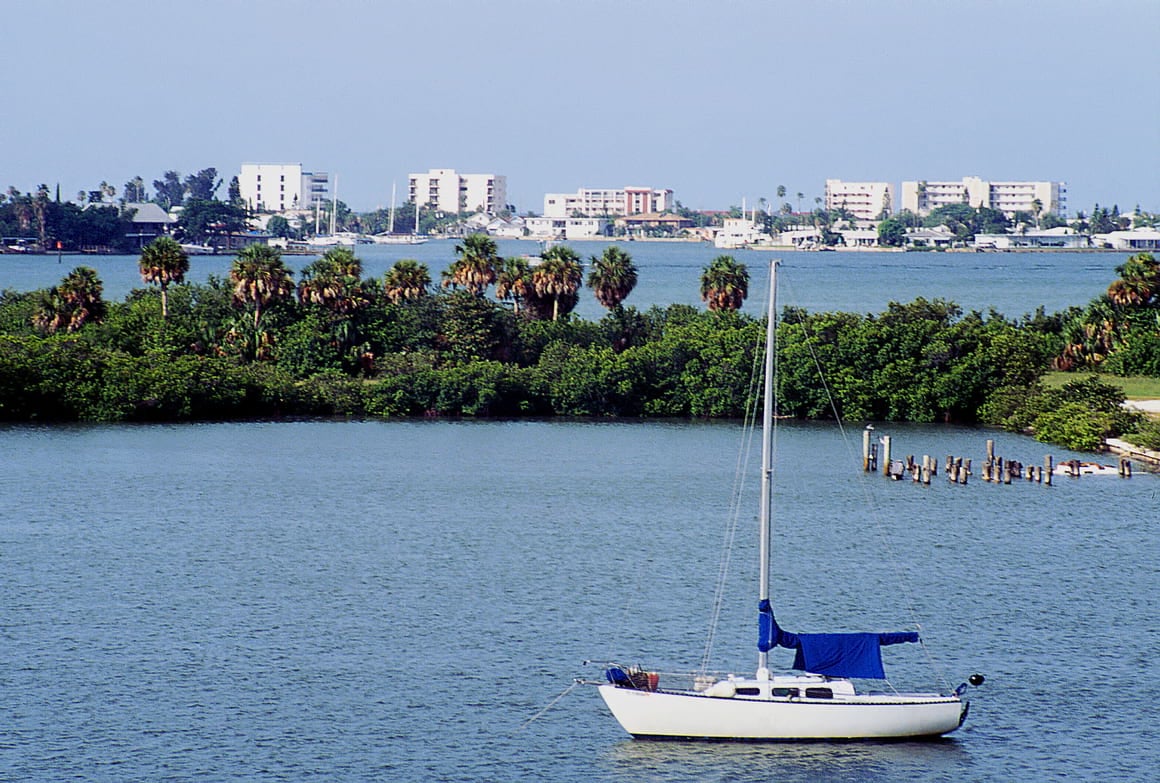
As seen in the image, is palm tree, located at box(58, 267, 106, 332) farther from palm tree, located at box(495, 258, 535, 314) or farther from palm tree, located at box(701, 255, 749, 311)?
palm tree, located at box(701, 255, 749, 311)

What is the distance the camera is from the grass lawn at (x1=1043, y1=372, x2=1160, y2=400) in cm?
9250

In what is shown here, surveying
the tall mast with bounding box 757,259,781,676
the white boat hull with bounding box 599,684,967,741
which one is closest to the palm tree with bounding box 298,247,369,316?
the tall mast with bounding box 757,259,781,676

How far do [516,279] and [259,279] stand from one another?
640 inches

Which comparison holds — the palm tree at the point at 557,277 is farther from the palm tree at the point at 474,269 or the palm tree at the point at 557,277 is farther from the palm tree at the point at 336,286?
the palm tree at the point at 336,286

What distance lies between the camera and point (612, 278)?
105438mm

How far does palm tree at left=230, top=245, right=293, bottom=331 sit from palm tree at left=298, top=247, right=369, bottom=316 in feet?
4.42

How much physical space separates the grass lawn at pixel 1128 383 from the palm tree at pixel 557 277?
28.8 m

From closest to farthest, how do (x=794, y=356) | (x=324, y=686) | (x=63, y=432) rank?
(x=324, y=686)
(x=63, y=432)
(x=794, y=356)

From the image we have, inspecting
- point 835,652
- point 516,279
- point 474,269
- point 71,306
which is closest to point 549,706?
point 835,652

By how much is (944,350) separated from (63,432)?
45849 millimetres

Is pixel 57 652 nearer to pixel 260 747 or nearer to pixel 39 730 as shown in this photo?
pixel 39 730

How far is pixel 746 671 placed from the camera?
4388 centimetres

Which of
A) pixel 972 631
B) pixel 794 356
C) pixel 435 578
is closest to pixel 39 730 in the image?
pixel 435 578

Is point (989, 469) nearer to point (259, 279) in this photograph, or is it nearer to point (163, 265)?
point (259, 279)
